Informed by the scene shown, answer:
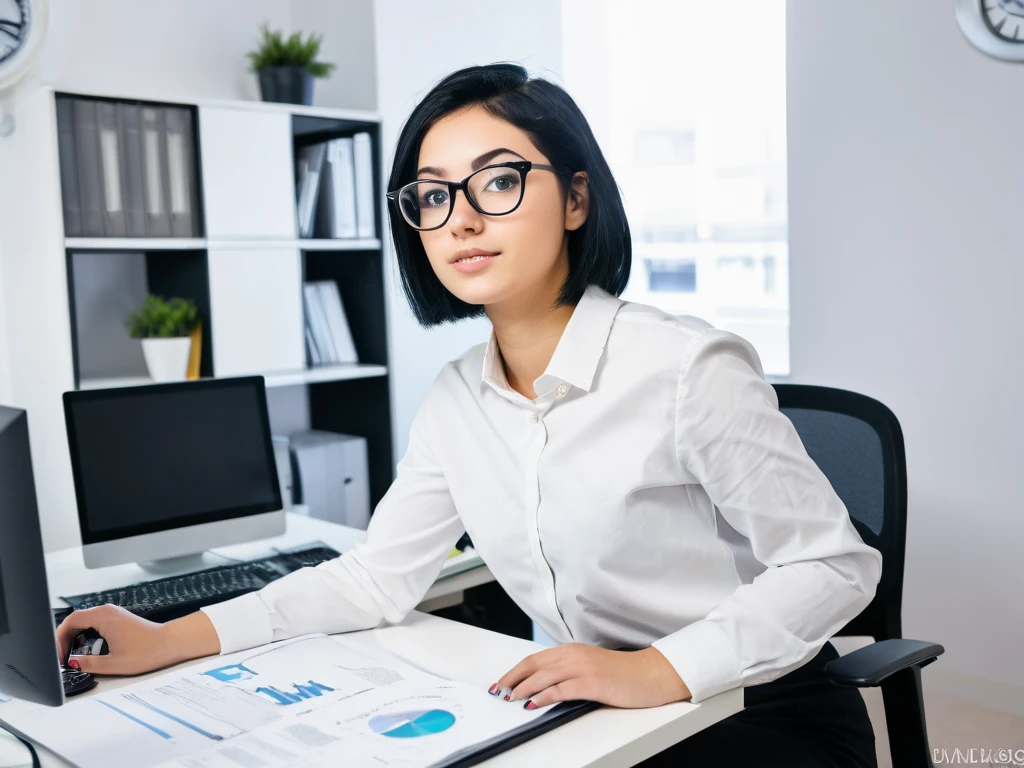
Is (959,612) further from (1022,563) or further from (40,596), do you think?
(40,596)

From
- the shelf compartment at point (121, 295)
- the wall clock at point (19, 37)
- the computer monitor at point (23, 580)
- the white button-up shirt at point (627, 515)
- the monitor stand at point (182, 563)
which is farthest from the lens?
the shelf compartment at point (121, 295)

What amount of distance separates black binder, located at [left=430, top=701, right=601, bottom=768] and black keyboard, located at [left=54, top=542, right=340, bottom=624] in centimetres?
77

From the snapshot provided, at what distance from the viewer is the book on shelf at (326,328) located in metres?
3.28

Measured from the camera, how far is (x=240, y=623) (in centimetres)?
132

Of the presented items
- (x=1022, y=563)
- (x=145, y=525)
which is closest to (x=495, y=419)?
(x=145, y=525)

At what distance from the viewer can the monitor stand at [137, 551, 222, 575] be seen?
6.12ft

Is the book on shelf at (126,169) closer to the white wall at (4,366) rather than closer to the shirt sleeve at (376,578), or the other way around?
the white wall at (4,366)

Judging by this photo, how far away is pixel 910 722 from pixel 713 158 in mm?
2553

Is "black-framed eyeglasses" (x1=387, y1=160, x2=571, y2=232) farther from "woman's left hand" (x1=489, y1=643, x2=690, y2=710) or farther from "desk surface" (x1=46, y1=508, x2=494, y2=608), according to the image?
"desk surface" (x1=46, y1=508, x2=494, y2=608)

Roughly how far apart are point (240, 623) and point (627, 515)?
0.54 metres

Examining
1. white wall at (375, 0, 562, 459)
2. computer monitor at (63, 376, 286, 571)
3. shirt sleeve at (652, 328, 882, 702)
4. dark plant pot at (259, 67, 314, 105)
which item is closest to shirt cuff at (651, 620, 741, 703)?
shirt sleeve at (652, 328, 882, 702)

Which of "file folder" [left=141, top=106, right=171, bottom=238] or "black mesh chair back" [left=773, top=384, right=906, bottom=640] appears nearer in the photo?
"black mesh chair back" [left=773, top=384, right=906, bottom=640]

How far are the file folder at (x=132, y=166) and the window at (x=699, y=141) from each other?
1731 mm

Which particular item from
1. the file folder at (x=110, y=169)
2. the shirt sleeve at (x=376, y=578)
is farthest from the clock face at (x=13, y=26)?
the shirt sleeve at (x=376, y=578)
